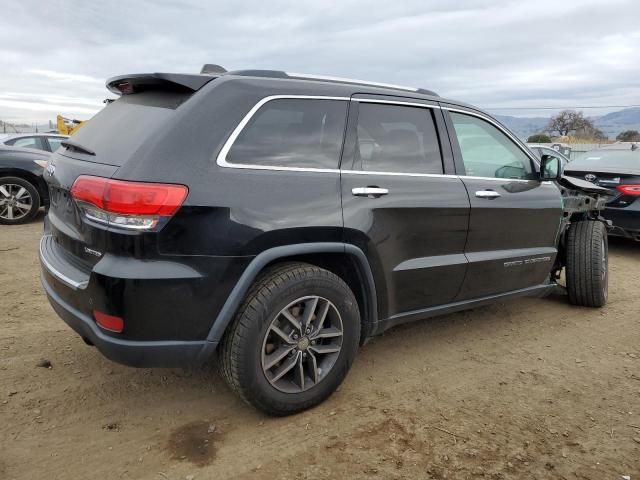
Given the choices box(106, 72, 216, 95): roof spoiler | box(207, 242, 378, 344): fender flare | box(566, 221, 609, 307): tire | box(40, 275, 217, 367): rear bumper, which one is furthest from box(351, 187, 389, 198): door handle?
box(566, 221, 609, 307): tire

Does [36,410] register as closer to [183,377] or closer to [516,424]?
[183,377]

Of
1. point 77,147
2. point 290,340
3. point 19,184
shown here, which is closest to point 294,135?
point 290,340

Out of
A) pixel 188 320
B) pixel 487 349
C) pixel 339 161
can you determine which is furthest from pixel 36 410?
pixel 487 349

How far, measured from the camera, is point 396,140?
11.0 feet

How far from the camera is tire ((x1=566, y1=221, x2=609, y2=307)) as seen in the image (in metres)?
4.75

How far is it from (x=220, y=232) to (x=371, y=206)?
96 centimetres

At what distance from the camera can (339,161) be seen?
9.89 feet

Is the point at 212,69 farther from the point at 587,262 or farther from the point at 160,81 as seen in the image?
the point at 587,262

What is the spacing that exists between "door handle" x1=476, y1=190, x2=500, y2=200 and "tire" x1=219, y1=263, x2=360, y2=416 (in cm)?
129

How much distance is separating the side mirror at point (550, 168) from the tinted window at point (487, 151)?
4.0 inches

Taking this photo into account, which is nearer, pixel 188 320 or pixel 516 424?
pixel 188 320

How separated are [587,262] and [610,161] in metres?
3.74

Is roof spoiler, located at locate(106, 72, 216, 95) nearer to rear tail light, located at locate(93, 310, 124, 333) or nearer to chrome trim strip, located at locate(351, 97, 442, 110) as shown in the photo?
chrome trim strip, located at locate(351, 97, 442, 110)

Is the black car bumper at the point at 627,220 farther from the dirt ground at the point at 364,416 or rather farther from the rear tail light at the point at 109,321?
the rear tail light at the point at 109,321
